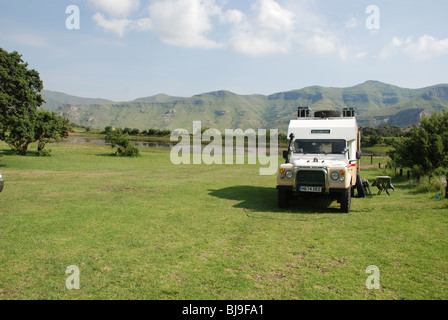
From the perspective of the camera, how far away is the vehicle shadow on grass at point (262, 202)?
12.0m

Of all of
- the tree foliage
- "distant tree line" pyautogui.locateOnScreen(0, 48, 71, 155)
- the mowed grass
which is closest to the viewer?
the mowed grass

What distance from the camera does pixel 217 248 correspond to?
24.1 ft

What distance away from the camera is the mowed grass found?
17.4ft

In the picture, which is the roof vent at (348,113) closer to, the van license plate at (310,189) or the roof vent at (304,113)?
the roof vent at (304,113)

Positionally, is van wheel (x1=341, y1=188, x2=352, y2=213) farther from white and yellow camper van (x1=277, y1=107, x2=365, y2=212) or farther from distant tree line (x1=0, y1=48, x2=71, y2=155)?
distant tree line (x1=0, y1=48, x2=71, y2=155)

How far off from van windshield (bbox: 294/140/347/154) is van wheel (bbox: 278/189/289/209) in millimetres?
2222

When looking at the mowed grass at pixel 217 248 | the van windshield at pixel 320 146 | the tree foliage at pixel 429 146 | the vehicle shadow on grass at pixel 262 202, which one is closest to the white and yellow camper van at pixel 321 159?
the van windshield at pixel 320 146

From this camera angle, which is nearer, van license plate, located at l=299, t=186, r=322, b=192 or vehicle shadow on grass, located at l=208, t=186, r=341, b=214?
van license plate, located at l=299, t=186, r=322, b=192

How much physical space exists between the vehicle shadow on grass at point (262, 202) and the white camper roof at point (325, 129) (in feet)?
9.76

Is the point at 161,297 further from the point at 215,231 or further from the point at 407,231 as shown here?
the point at 407,231

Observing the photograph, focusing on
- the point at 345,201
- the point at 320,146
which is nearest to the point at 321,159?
the point at 320,146

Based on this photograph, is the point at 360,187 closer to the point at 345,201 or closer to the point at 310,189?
the point at 345,201

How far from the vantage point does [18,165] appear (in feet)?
84.0

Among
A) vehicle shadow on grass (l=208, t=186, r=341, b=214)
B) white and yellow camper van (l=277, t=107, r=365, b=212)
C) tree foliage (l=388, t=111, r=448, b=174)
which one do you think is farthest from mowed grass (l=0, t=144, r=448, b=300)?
tree foliage (l=388, t=111, r=448, b=174)
